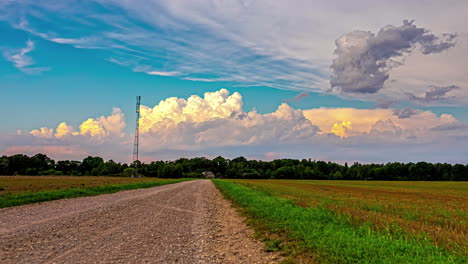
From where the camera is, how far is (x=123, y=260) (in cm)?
812

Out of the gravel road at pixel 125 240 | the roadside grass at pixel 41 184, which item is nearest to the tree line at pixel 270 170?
the roadside grass at pixel 41 184

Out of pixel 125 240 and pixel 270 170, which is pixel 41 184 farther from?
pixel 270 170

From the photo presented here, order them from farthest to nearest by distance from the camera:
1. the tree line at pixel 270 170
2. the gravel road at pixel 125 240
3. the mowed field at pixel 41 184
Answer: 1. the tree line at pixel 270 170
2. the mowed field at pixel 41 184
3. the gravel road at pixel 125 240

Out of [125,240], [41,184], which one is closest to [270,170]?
[41,184]

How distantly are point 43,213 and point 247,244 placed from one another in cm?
1211

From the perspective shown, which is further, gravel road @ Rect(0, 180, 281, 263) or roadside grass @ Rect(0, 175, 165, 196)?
roadside grass @ Rect(0, 175, 165, 196)

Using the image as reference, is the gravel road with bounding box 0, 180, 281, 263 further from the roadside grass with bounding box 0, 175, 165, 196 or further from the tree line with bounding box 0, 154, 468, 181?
the tree line with bounding box 0, 154, 468, 181

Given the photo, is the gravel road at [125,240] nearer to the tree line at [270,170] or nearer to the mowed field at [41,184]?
the mowed field at [41,184]

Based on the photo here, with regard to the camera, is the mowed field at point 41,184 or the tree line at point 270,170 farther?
the tree line at point 270,170

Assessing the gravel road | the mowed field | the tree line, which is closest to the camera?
the gravel road

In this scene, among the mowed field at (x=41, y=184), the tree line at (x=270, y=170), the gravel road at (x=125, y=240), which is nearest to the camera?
the gravel road at (x=125, y=240)

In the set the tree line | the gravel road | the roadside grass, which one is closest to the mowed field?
the roadside grass

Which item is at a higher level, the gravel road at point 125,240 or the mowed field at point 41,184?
the gravel road at point 125,240

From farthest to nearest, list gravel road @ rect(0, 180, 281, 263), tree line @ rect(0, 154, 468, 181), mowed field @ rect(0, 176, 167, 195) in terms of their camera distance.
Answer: tree line @ rect(0, 154, 468, 181), mowed field @ rect(0, 176, 167, 195), gravel road @ rect(0, 180, 281, 263)
